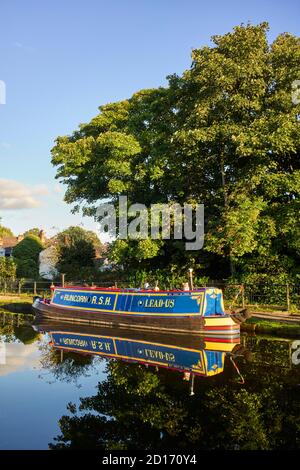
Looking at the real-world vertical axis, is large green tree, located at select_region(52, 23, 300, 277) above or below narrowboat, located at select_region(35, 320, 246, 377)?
above

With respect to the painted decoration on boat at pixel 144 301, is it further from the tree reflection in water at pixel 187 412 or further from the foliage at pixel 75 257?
the foliage at pixel 75 257

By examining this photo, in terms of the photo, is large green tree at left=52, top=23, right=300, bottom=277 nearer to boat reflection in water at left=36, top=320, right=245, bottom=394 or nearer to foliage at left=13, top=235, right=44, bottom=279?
boat reflection in water at left=36, top=320, right=245, bottom=394

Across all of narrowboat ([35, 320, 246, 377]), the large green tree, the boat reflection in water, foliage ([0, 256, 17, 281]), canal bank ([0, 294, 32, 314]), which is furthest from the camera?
foliage ([0, 256, 17, 281])

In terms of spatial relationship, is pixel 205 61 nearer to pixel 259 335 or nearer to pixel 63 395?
pixel 259 335

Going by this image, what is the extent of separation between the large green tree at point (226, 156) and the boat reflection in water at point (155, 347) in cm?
643

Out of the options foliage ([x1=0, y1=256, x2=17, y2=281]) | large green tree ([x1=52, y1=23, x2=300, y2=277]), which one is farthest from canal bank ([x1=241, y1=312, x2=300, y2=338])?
foliage ([x1=0, y1=256, x2=17, y2=281])

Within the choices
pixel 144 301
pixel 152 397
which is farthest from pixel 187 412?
pixel 144 301

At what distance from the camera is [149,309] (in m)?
19.4

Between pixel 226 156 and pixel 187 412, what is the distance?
18069mm

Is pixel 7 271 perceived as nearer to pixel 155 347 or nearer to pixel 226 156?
pixel 226 156

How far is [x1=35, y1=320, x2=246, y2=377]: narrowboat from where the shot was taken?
13070 millimetres

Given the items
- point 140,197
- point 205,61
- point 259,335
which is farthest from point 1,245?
point 259,335

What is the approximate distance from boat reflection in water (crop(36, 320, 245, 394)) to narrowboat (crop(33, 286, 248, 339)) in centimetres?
44
